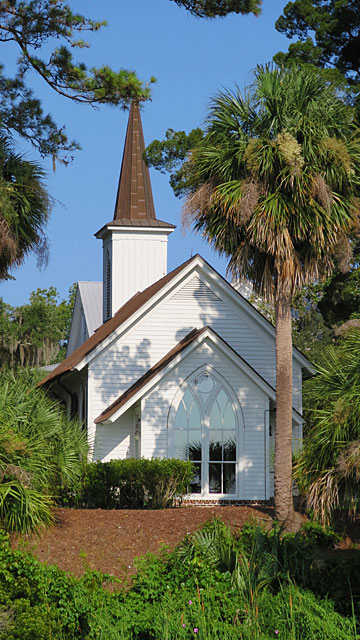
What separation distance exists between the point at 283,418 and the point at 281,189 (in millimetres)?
4362

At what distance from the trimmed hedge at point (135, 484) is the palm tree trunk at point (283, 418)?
3106 mm

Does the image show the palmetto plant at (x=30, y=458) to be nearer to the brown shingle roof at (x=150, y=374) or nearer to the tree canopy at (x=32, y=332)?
the brown shingle roof at (x=150, y=374)

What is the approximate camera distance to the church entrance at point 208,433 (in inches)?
862

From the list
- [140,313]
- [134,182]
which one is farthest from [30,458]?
[134,182]

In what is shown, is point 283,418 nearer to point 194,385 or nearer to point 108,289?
point 194,385

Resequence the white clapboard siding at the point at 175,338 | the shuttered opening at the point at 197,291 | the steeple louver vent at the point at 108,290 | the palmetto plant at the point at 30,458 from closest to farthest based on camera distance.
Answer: the palmetto plant at the point at 30,458 → the white clapboard siding at the point at 175,338 → the shuttered opening at the point at 197,291 → the steeple louver vent at the point at 108,290

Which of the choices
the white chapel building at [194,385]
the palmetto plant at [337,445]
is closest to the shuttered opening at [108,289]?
the white chapel building at [194,385]

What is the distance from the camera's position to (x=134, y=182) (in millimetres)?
32656

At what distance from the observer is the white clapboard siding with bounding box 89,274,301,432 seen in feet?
76.9

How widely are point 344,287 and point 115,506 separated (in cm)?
1000

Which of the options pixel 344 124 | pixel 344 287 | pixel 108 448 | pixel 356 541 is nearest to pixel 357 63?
pixel 344 287

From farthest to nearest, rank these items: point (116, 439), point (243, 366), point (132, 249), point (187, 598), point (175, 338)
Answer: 1. point (132, 249)
2. point (175, 338)
3. point (116, 439)
4. point (243, 366)
5. point (187, 598)

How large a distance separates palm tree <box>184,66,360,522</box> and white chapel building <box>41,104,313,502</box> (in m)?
5.17

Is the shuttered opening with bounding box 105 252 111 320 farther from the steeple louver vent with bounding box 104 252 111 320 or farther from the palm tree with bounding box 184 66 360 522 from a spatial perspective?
the palm tree with bounding box 184 66 360 522
